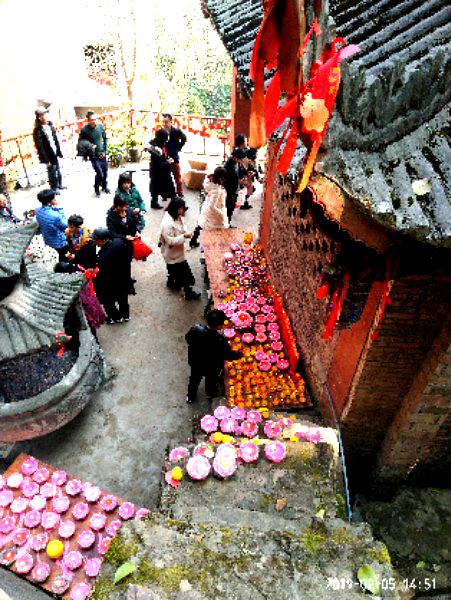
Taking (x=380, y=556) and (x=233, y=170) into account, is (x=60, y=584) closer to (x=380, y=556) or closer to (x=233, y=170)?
(x=380, y=556)

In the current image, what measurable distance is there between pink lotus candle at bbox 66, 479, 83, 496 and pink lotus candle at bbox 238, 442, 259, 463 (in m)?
2.02

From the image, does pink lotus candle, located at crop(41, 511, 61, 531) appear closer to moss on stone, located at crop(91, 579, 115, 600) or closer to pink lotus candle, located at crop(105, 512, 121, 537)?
pink lotus candle, located at crop(105, 512, 121, 537)

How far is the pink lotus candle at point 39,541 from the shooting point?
14.5 ft

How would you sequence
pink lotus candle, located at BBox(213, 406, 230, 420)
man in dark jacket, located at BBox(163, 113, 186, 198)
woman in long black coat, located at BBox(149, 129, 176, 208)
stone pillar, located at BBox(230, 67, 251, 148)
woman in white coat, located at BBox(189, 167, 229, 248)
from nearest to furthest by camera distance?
pink lotus candle, located at BBox(213, 406, 230, 420) → woman in white coat, located at BBox(189, 167, 229, 248) → woman in long black coat, located at BBox(149, 129, 176, 208) → man in dark jacket, located at BBox(163, 113, 186, 198) → stone pillar, located at BBox(230, 67, 251, 148)

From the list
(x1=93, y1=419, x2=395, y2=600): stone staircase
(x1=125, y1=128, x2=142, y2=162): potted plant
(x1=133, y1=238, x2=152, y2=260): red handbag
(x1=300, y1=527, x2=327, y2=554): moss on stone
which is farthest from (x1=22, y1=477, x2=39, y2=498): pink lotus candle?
(x1=125, y1=128, x2=142, y2=162): potted plant

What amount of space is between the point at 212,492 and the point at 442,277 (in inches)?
117

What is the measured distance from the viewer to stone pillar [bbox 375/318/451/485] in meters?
4.16

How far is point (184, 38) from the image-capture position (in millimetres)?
22250

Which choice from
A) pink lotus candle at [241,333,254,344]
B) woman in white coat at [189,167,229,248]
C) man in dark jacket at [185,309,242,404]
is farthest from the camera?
woman in white coat at [189,167,229,248]

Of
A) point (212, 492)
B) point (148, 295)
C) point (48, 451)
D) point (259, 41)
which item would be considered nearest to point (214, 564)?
point (212, 492)

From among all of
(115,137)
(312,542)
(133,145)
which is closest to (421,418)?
(312,542)

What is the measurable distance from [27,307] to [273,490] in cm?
338

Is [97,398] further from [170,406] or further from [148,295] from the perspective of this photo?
[148,295]

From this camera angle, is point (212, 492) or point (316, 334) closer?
point (212, 492)
